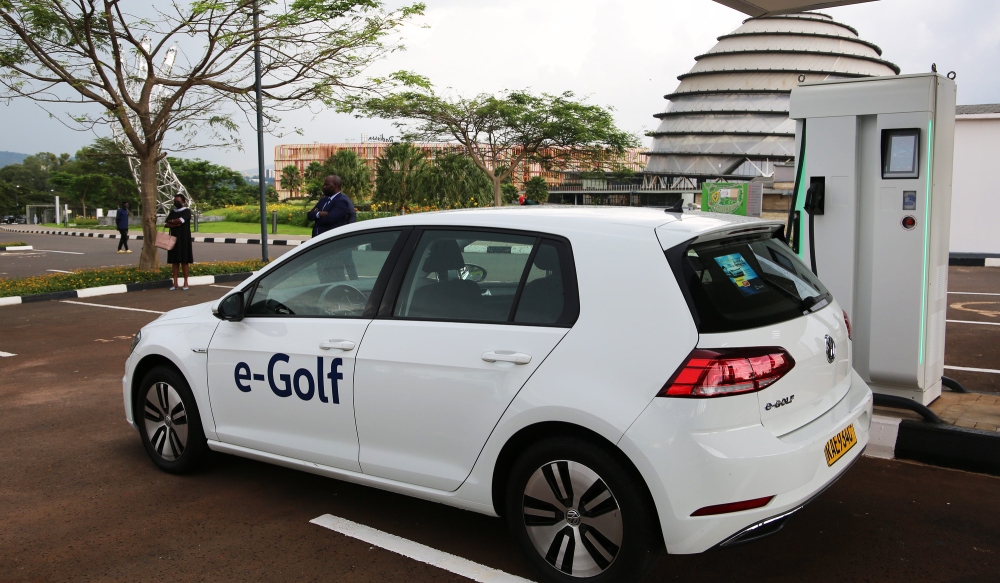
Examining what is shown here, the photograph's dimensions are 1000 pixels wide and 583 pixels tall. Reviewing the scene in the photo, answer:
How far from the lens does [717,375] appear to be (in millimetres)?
2781

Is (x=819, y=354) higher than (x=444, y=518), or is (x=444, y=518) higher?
(x=819, y=354)

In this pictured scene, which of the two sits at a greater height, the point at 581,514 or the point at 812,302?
→ the point at 812,302

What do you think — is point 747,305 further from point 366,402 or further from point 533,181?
point 533,181

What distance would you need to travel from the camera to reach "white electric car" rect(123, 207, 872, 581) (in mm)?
2816

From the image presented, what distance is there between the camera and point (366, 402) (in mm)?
3580

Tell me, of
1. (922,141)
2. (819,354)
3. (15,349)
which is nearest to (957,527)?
(819,354)

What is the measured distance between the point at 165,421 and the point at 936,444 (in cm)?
448

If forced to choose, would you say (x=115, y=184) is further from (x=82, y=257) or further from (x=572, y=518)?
(x=572, y=518)

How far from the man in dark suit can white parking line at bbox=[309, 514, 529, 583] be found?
7.17m

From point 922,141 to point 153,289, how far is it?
43.7 feet

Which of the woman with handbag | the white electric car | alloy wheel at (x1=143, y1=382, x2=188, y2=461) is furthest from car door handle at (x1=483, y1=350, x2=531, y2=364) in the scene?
the woman with handbag

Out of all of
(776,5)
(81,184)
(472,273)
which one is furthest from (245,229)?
(472,273)

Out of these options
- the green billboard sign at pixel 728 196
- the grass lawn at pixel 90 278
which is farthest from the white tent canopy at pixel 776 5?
the grass lawn at pixel 90 278

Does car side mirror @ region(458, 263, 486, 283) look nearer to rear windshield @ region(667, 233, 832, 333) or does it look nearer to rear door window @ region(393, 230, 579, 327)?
rear door window @ region(393, 230, 579, 327)
